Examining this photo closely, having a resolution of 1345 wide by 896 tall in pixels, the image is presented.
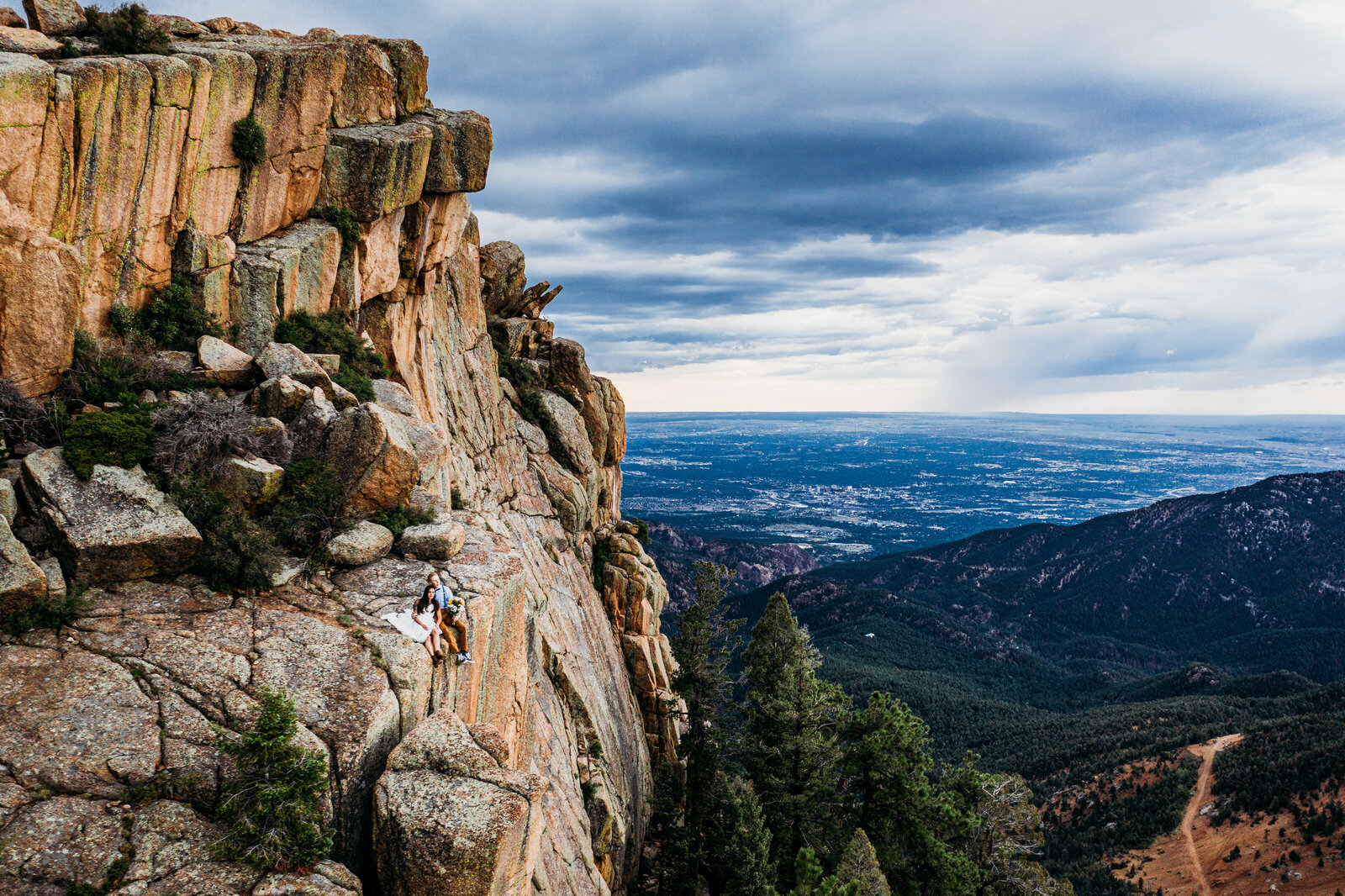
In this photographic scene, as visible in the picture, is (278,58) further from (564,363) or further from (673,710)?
(673,710)

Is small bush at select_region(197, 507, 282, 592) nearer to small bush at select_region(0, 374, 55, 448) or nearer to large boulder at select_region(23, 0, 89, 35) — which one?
small bush at select_region(0, 374, 55, 448)

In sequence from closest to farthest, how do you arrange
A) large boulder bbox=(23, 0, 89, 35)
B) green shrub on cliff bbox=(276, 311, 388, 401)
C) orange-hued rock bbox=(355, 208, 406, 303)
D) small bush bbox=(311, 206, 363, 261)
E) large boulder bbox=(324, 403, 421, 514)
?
large boulder bbox=(324, 403, 421, 514), large boulder bbox=(23, 0, 89, 35), green shrub on cliff bbox=(276, 311, 388, 401), small bush bbox=(311, 206, 363, 261), orange-hued rock bbox=(355, 208, 406, 303)

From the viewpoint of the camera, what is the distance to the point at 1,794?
9.59m

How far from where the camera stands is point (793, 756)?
1340 inches

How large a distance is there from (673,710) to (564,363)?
75.5ft

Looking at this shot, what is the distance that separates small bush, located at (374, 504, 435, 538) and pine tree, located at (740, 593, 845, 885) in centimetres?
2166

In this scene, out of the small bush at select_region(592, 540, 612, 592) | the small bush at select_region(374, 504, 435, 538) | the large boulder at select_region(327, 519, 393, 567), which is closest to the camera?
the large boulder at select_region(327, 519, 393, 567)

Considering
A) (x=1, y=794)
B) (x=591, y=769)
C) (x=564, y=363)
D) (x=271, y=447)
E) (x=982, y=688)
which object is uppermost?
(x=564, y=363)

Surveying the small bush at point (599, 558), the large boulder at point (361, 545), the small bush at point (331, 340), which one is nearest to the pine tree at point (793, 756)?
the small bush at point (599, 558)

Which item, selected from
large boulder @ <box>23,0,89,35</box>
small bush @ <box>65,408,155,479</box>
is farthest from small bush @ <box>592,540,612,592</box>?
large boulder @ <box>23,0,89,35</box>

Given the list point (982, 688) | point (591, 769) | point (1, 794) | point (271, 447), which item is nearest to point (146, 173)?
point (271, 447)

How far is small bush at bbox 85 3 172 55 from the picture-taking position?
770 inches

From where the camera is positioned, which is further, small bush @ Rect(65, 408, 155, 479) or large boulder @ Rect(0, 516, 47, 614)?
small bush @ Rect(65, 408, 155, 479)

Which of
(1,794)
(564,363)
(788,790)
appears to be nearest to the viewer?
(1,794)
